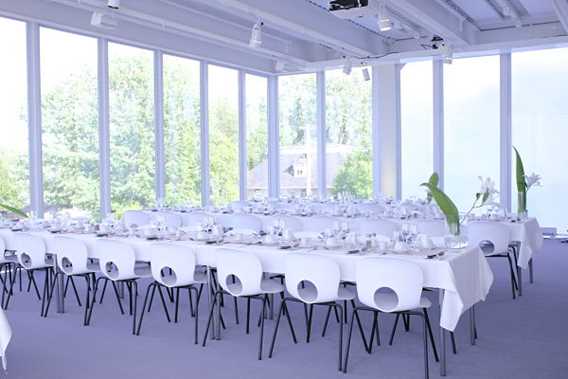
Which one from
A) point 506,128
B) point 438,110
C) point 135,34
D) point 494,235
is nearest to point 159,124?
point 135,34

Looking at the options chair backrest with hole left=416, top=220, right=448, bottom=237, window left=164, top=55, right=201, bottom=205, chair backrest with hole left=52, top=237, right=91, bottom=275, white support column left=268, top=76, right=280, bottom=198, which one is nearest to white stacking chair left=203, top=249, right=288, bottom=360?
chair backrest with hole left=52, top=237, right=91, bottom=275

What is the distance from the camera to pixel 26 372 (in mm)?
4223

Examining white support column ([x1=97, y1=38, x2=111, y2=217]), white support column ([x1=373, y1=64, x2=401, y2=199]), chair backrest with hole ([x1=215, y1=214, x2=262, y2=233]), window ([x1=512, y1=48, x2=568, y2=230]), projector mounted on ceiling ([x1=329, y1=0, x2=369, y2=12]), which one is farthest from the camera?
white support column ([x1=373, y1=64, x2=401, y2=199])

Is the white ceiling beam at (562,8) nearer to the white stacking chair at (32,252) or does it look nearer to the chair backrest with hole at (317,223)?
the chair backrest with hole at (317,223)

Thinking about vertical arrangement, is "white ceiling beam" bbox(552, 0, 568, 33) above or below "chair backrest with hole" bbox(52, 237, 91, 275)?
above

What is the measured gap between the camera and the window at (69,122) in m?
9.13

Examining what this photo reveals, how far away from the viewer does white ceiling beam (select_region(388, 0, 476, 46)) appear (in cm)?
849

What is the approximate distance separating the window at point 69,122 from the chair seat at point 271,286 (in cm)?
531

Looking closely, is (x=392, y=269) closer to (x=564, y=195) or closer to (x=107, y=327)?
(x=107, y=327)

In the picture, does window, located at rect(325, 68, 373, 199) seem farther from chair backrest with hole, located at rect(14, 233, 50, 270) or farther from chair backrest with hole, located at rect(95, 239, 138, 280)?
chair backrest with hole, located at rect(95, 239, 138, 280)

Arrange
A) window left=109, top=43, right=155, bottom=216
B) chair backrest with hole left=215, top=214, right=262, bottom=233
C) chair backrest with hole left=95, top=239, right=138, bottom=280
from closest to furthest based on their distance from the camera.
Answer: chair backrest with hole left=95, top=239, right=138, bottom=280 → chair backrest with hole left=215, top=214, right=262, bottom=233 → window left=109, top=43, right=155, bottom=216

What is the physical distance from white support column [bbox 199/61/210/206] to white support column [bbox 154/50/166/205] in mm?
1087

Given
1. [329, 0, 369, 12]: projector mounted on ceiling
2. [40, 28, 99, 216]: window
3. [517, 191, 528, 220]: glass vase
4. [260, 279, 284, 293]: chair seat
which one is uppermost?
[329, 0, 369, 12]: projector mounted on ceiling

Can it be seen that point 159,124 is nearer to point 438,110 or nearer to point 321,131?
point 321,131
